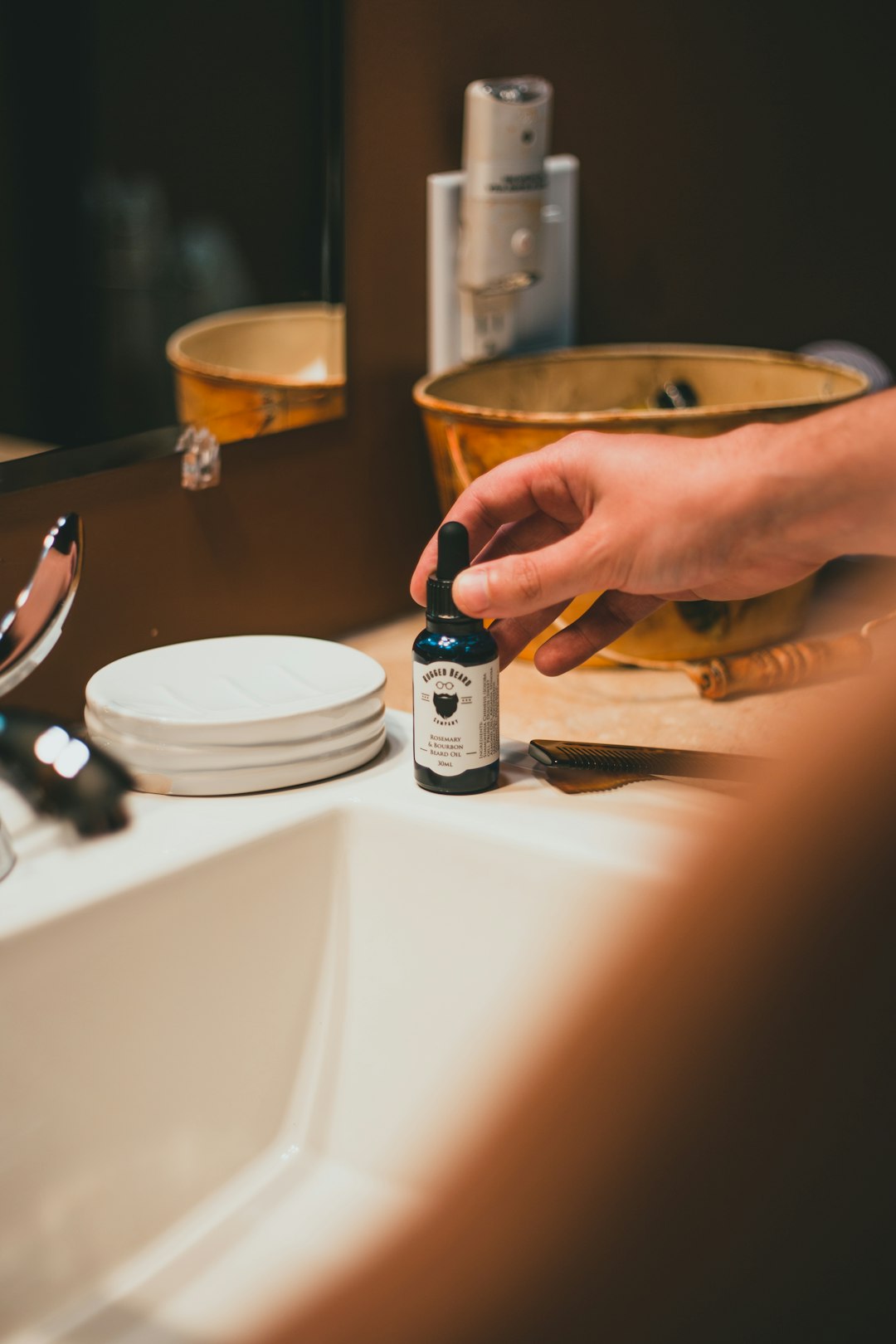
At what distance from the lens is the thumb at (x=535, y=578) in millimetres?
669

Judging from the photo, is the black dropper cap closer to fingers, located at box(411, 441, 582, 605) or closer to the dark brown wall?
fingers, located at box(411, 441, 582, 605)

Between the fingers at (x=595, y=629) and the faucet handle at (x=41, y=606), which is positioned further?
the fingers at (x=595, y=629)

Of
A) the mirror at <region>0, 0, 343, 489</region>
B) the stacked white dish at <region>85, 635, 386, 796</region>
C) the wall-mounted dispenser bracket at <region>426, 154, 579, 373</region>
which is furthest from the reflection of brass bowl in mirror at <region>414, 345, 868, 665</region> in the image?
the stacked white dish at <region>85, 635, 386, 796</region>

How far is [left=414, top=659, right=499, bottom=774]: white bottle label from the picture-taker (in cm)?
72

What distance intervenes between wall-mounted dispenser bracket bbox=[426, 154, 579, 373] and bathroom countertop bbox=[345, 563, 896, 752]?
248mm

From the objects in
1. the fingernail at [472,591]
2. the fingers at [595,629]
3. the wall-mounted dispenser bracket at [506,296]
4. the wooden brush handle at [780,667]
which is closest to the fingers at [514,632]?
the fingers at [595,629]

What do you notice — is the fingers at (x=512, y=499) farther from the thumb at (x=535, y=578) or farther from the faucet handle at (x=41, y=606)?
the faucet handle at (x=41, y=606)

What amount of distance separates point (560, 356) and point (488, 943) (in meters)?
0.64

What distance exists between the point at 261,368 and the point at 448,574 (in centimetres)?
33

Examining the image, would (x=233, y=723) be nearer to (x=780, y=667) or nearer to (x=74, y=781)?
(x=74, y=781)

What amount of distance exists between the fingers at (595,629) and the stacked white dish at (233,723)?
0.10m

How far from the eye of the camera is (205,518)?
0.96 metres

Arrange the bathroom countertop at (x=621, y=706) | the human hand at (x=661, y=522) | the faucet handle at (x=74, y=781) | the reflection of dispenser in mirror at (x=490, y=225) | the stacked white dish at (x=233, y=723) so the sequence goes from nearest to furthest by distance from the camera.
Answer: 1. the faucet handle at (x=74, y=781)
2. the human hand at (x=661, y=522)
3. the stacked white dish at (x=233, y=723)
4. the bathroom countertop at (x=621, y=706)
5. the reflection of dispenser in mirror at (x=490, y=225)

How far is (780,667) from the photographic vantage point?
1.01m
